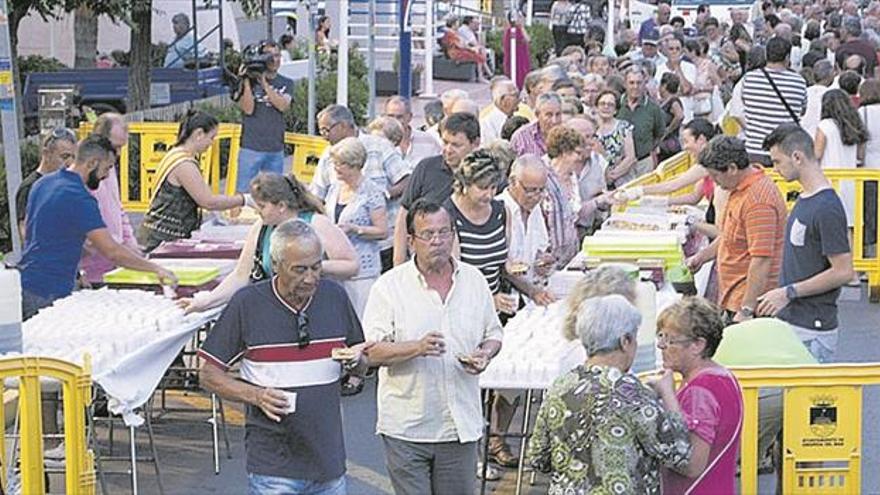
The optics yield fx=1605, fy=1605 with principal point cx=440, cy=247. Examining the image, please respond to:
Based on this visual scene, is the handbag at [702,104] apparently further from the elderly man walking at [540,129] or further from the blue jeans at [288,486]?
the blue jeans at [288,486]

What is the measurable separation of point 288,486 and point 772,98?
9105mm

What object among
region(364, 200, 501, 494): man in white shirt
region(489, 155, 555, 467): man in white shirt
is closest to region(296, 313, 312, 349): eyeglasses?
region(364, 200, 501, 494): man in white shirt

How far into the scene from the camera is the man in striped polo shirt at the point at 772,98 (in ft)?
46.7

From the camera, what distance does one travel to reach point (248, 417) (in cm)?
631

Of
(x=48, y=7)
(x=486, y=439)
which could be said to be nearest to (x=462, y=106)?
(x=486, y=439)

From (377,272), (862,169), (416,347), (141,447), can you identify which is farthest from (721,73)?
(416,347)

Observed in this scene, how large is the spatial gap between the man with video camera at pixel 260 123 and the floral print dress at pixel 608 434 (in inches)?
396

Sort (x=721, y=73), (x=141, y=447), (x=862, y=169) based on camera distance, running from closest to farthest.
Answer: (x=141, y=447)
(x=862, y=169)
(x=721, y=73)

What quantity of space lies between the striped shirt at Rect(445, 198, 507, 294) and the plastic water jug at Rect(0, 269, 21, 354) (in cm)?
232

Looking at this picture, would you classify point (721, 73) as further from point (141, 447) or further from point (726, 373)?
point (726, 373)

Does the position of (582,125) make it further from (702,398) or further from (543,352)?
(702,398)

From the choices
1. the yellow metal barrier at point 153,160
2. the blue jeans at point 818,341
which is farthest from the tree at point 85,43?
the blue jeans at point 818,341

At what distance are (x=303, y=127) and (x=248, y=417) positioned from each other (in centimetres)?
1657

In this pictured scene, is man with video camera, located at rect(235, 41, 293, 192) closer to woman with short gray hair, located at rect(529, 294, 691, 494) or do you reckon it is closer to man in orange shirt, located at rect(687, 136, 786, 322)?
man in orange shirt, located at rect(687, 136, 786, 322)
